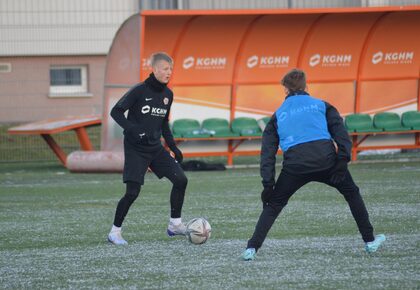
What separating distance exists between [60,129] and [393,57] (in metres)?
7.19

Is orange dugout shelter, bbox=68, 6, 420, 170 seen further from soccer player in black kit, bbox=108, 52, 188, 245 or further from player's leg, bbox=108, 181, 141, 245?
player's leg, bbox=108, 181, 141, 245

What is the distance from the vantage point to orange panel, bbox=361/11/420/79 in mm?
21594

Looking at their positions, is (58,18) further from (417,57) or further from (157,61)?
(157,61)

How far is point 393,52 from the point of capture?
2186 cm

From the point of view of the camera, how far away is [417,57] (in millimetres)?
21891

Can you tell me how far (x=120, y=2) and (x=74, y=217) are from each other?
1801 centimetres

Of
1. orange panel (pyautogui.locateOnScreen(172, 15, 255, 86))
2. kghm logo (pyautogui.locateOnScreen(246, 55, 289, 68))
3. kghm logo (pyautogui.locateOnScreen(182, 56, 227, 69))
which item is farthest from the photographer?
kghm logo (pyautogui.locateOnScreen(246, 55, 289, 68))

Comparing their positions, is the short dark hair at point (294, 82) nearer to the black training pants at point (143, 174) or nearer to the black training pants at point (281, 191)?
the black training pants at point (281, 191)

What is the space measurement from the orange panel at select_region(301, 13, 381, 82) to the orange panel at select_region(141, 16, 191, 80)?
2912mm

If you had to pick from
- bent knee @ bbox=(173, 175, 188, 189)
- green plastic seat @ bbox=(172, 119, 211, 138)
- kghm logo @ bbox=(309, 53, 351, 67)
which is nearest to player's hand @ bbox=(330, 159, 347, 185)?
bent knee @ bbox=(173, 175, 188, 189)

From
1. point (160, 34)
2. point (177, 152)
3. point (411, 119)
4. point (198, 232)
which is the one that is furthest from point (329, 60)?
point (198, 232)

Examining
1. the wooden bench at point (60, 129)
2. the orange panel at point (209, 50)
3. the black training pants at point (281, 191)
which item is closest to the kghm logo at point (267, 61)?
the orange panel at point (209, 50)

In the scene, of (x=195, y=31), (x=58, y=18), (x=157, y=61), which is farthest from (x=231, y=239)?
(x=58, y=18)

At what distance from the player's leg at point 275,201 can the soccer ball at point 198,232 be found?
128 centimetres
